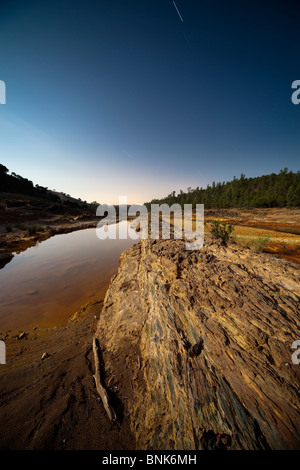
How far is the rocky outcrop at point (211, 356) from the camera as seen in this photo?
1632 millimetres

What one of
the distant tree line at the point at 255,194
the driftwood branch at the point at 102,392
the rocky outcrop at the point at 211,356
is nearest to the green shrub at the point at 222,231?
the rocky outcrop at the point at 211,356

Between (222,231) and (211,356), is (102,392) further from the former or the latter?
(222,231)

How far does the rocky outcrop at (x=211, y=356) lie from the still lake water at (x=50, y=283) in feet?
10.1

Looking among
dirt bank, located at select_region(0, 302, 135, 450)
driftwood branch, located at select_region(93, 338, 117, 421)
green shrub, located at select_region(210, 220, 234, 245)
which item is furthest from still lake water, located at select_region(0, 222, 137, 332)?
green shrub, located at select_region(210, 220, 234, 245)

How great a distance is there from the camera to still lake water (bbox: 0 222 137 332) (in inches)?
217

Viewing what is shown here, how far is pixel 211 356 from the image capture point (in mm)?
2273

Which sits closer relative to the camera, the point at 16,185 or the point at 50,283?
the point at 50,283

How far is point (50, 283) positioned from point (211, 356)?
8.52 m

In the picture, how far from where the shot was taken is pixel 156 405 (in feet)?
7.27

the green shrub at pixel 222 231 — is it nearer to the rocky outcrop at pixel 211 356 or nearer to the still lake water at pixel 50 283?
the rocky outcrop at pixel 211 356

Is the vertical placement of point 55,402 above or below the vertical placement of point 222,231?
below

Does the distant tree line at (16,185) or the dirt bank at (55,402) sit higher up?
the distant tree line at (16,185)

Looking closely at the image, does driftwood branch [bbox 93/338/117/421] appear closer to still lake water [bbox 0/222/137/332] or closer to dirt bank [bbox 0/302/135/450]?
dirt bank [bbox 0/302/135/450]

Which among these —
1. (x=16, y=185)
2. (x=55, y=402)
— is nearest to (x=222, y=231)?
(x=55, y=402)
